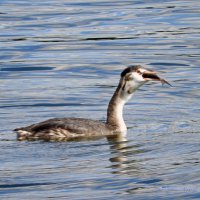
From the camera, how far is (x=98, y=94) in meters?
19.7

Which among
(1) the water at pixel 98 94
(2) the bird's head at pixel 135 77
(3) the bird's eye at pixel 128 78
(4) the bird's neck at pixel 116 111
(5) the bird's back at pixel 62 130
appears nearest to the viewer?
(1) the water at pixel 98 94

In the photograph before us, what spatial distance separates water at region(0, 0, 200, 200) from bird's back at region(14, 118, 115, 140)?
0.19 meters

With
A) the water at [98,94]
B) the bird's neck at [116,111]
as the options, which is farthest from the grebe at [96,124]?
the water at [98,94]

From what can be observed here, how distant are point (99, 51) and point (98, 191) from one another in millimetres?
11836

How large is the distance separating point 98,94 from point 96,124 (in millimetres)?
A: 3080

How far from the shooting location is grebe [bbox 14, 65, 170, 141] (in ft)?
53.3

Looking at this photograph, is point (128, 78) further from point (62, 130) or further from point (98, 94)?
point (98, 94)

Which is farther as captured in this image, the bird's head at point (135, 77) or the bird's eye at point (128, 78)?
the bird's eye at point (128, 78)

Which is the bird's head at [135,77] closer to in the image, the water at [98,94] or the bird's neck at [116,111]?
the bird's neck at [116,111]

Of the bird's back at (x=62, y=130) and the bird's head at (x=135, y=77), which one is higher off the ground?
the bird's head at (x=135, y=77)

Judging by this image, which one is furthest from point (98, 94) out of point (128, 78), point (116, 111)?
point (128, 78)

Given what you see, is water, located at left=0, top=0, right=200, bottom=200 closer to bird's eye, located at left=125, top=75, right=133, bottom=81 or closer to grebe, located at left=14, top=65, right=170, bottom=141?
grebe, located at left=14, top=65, right=170, bottom=141

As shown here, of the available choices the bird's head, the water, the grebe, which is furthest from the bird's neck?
the water

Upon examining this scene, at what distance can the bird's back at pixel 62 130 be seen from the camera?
16.2 m
